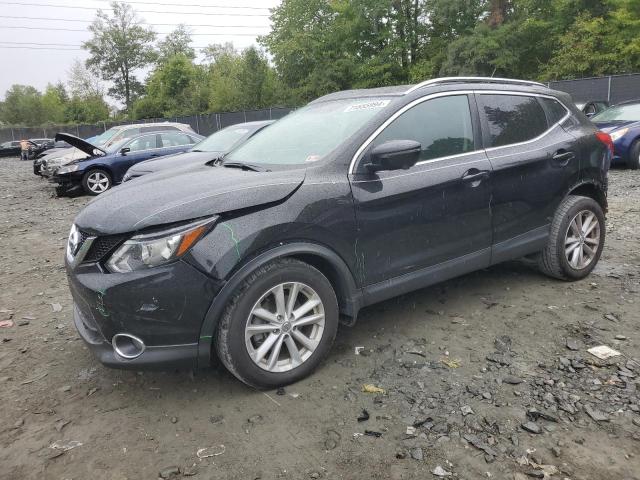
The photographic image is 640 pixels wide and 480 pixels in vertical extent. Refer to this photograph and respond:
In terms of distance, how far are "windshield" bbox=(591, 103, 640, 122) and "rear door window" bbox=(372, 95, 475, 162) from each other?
9.10 metres

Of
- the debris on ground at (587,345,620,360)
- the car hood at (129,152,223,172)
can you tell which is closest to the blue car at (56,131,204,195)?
the car hood at (129,152,223,172)

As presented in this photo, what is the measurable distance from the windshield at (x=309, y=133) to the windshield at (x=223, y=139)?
16.2 ft

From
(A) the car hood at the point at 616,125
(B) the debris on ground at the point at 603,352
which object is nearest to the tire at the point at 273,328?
(B) the debris on ground at the point at 603,352

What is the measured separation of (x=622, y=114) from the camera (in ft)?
36.7

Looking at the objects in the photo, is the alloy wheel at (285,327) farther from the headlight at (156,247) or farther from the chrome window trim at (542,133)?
the chrome window trim at (542,133)

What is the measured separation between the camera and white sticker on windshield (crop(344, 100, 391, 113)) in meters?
3.48

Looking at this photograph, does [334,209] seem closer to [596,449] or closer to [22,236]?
[596,449]

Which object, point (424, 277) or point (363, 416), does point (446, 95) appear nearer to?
point (424, 277)

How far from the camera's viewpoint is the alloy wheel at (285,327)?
286 centimetres

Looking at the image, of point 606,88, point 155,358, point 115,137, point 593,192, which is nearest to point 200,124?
point 115,137

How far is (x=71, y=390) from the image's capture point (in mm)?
3137

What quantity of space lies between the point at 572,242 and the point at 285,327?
112 inches

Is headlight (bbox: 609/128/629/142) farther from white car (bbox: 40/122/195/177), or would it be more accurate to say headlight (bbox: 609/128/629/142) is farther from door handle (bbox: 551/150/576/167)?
white car (bbox: 40/122/195/177)

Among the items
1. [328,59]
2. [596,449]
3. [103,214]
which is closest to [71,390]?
[103,214]
